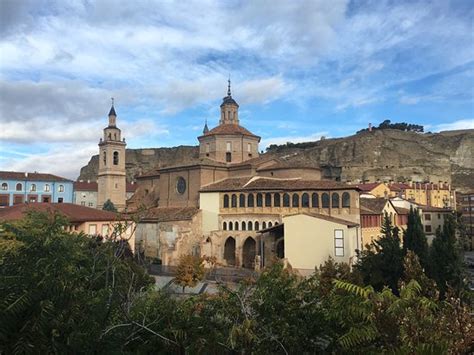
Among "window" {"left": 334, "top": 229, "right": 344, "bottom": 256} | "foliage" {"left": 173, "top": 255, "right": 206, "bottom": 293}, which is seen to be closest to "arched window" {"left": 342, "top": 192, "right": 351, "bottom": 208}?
"window" {"left": 334, "top": 229, "right": 344, "bottom": 256}

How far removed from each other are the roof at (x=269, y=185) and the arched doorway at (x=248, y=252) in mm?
4844

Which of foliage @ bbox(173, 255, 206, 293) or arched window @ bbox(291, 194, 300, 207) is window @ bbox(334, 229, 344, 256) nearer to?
arched window @ bbox(291, 194, 300, 207)

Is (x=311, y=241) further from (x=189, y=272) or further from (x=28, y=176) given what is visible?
(x=28, y=176)

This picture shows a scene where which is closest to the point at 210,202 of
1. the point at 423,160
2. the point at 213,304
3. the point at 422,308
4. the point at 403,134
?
the point at 213,304

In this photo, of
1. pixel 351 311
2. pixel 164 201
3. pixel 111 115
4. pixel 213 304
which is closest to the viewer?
pixel 351 311

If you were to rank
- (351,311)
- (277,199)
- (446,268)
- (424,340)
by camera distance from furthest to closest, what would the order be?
(277,199) → (446,268) → (351,311) → (424,340)

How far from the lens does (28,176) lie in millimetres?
65250

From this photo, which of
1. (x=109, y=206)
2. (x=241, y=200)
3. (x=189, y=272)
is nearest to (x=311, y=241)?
(x=241, y=200)

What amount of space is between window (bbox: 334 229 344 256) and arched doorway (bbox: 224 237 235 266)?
38.8ft

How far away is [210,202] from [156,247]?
21.1 feet

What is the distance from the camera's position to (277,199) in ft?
120

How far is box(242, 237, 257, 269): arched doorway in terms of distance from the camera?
37.9 m

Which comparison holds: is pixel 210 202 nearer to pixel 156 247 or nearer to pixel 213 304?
pixel 156 247

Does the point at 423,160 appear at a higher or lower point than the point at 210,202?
higher
